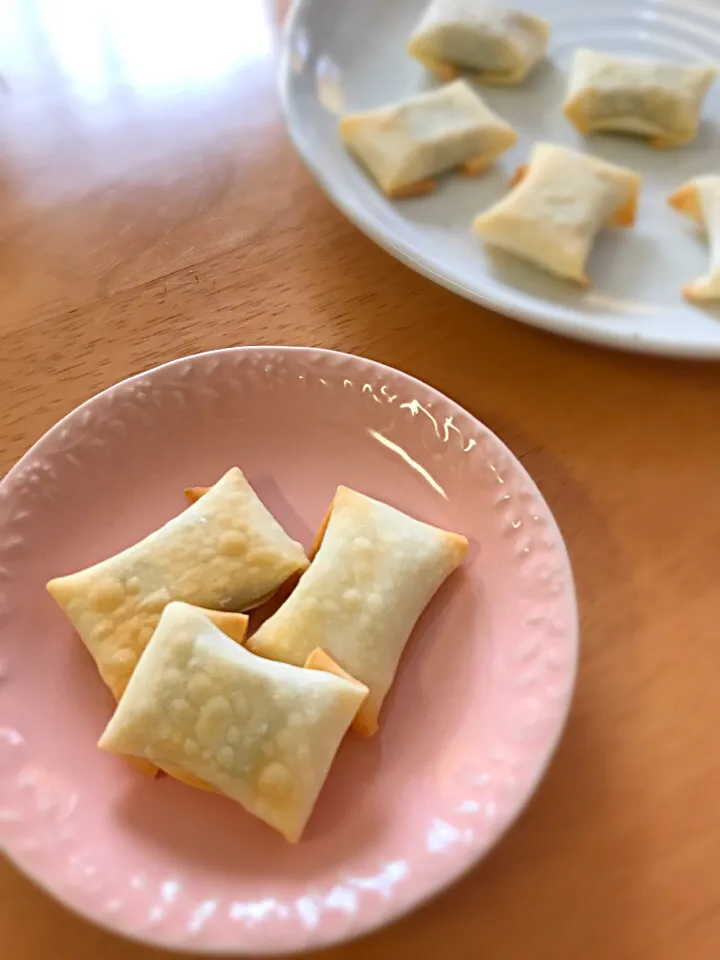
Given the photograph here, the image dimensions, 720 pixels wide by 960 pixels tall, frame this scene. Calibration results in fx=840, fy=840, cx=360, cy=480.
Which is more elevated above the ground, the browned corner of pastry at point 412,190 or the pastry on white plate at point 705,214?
the browned corner of pastry at point 412,190

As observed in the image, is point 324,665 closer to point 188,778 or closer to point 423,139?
point 188,778

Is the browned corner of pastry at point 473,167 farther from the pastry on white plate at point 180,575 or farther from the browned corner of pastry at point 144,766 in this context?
the browned corner of pastry at point 144,766

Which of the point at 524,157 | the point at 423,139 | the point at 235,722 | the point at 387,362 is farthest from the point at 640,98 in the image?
the point at 235,722

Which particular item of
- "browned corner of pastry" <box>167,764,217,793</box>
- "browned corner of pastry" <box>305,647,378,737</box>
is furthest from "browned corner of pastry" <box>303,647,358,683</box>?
"browned corner of pastry" <box>167,764,217,793</box>

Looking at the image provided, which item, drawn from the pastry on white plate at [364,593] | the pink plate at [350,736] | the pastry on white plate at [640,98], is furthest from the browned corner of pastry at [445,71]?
the pastry on white plate at [364,593]

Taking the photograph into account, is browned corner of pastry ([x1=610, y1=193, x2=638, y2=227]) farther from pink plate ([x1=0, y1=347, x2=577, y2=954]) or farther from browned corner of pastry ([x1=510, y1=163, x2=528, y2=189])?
pink plate ([x1=0, y1=347, x2=577, y2=954])

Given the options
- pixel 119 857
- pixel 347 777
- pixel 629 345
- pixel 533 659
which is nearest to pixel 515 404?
pixel 629 345

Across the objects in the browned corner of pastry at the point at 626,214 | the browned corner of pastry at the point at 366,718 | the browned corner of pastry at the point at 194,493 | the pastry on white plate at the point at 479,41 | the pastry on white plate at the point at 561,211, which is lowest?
the browned corner of pastry at the point at 366,718
